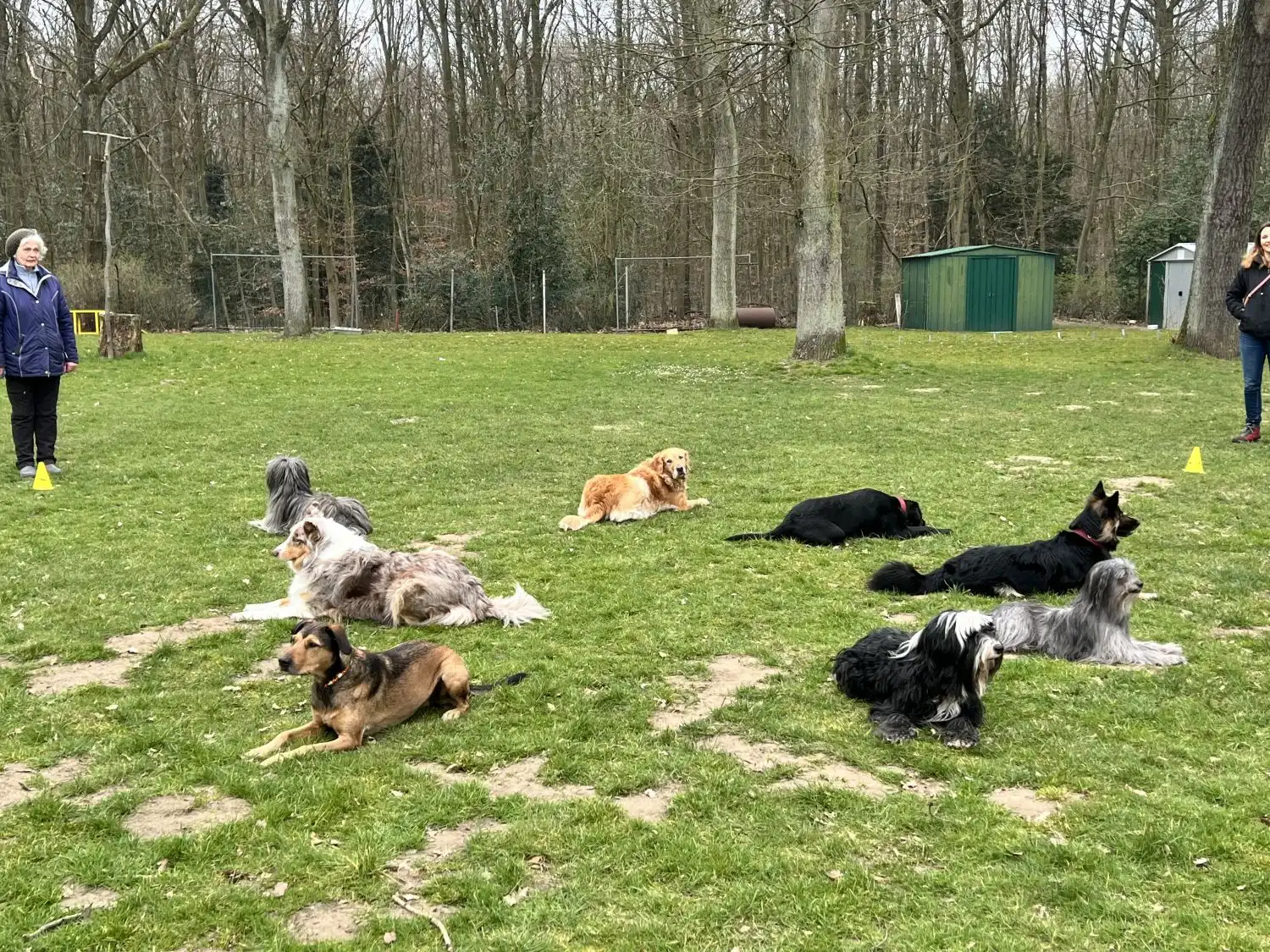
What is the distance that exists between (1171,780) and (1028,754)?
53 centimetres

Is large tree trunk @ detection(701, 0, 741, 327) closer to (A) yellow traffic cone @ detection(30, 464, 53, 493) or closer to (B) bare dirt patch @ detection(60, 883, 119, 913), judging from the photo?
(A) yellow traffic cone @ detection(30, 464, 53, 493)

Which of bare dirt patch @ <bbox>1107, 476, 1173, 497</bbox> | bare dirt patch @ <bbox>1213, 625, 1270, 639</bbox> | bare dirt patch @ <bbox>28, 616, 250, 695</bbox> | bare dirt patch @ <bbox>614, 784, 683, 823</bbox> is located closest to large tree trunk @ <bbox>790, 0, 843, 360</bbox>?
bare dirt patch @ <bbox>1107, 476, 1173, 497</bbox>

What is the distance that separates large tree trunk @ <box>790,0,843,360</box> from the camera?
57.5 feet

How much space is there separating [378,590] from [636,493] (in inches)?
117

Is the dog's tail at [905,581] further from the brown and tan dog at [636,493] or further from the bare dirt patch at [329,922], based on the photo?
the bare dirt patch at [329,922]

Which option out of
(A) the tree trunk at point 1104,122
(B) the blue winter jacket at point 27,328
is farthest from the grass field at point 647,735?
(A) the tree trunk at point 1104,122

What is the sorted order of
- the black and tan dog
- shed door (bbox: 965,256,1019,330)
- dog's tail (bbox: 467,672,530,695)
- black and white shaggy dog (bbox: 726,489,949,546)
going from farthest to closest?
1. shed door (bbox: 965,256,1019,330)
2. black and white shaggy dog (bbox: 726,489,949,546)
3. dog's tail (bbox: 467,672,530,695)
4. the black and tan dog

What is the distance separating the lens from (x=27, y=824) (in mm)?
3605

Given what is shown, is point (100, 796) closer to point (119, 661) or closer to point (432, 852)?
point (432, 852)

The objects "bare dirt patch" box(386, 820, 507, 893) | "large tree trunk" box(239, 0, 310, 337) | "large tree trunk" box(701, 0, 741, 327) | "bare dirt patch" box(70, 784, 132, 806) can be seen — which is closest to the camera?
"bare dirt patch" box(386, 820, 507, 893)

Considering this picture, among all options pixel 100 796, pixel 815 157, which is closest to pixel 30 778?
pixel 100 796

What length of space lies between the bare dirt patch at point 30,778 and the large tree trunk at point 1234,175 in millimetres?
19212

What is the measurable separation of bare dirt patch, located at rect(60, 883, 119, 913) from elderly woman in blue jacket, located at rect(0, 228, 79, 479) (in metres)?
7.57

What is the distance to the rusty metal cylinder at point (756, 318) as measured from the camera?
31828 mm
